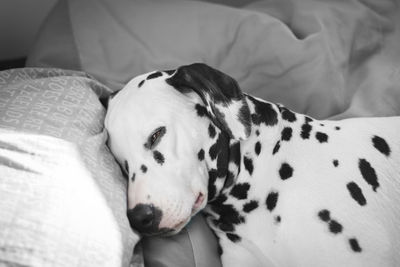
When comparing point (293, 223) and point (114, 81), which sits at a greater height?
point (114, 81)

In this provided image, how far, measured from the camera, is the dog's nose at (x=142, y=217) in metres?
1.29

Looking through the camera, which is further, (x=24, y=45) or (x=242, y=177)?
(x=24, y=45)

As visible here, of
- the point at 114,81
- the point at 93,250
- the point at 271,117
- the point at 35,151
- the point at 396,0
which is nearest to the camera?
the point at 93,250

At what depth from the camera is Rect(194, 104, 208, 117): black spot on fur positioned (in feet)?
4.99

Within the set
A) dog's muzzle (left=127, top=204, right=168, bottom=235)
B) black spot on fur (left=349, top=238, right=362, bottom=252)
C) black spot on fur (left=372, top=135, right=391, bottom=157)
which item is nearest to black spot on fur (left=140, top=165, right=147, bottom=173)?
dog's muzzle (left=127, top=204, right=168, bottom=235)

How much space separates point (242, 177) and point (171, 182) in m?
0.33

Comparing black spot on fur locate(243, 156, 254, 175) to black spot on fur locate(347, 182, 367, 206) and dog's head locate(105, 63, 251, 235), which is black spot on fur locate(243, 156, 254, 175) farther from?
black spot on fur locate(347, 182, 367, 206)

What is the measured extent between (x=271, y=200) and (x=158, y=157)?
1.41 ft

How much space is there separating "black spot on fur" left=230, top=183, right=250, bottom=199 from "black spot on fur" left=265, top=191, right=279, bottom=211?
8 cm

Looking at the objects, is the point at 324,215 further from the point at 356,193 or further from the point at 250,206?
the point at 250,206

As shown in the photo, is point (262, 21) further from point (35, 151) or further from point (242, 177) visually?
point (35, 151)

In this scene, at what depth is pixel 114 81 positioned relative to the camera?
196 centimetres

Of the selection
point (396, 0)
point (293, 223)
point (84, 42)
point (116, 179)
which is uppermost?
point (396, 0)

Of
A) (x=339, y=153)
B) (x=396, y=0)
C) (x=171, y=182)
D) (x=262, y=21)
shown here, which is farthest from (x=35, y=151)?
(x=396, y=0)
